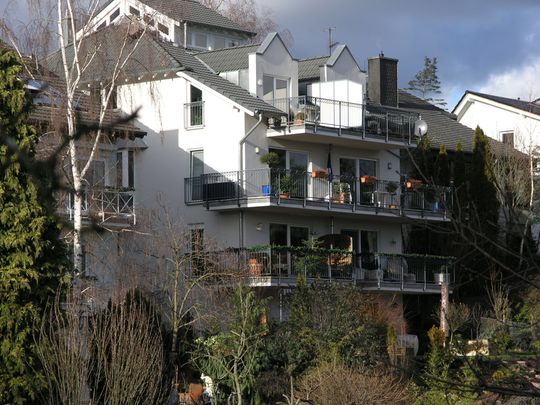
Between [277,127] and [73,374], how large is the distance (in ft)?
76.3

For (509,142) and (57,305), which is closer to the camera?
(57,305)

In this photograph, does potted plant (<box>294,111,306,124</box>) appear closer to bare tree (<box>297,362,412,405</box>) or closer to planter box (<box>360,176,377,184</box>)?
planter box (<box>360,176,377,184</box>)

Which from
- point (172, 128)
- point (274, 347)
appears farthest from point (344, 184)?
point (274, 347)

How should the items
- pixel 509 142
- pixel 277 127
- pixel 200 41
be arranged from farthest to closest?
pixel 509 142
pixel 200 41
pixel 277 127

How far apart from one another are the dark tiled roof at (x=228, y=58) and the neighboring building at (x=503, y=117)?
1490 centimetres

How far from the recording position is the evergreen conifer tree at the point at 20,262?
69.6 ft

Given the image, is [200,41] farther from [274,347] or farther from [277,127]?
[274,347]

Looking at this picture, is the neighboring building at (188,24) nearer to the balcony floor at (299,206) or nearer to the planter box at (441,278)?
the balcony floor at (299,206)

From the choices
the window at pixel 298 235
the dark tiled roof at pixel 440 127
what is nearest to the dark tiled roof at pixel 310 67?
the dark tiled roof at pixel 440 127

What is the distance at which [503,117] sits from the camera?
5969cm

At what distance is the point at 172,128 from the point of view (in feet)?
143

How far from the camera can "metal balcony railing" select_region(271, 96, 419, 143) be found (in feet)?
140

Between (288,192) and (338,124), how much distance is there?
3629 millimetres

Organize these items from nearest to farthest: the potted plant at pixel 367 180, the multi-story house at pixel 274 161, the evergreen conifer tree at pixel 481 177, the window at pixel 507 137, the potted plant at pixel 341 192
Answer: the multi-story house at pixel 274 161 → the potted plant at pixel 341 192 → the potted plant at pixel 367 180 → the evergreen conifer tree at pixel 481 177 → the window at pixel 507 137
